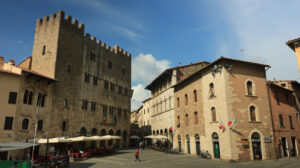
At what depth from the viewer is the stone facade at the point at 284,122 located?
24438 mm

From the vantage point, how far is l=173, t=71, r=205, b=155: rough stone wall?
88.9 feet

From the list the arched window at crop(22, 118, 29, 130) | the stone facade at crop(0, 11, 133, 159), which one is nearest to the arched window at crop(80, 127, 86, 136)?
the stone facade at crop(0, 11, 133, 159)

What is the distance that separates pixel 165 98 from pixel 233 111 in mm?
17012

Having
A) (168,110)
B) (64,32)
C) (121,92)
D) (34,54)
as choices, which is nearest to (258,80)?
(168,110)

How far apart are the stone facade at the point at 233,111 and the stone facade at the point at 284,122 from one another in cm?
161

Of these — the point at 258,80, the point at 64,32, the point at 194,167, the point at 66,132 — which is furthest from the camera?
the point at 64,32

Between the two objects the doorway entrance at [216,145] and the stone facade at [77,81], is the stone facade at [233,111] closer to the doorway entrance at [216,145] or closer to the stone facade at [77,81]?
the doorway entrance at [216,145]

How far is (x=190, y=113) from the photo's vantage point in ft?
96.1

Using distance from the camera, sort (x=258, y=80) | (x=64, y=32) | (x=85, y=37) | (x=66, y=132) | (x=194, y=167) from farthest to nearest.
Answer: (x=85, y=37) < (x=64, y=32) < (x=66, y=132) < (x=258, y=80) < (x=194, y=167)

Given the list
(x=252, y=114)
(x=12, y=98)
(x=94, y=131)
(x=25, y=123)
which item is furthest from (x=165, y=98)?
(x=12, y=98)

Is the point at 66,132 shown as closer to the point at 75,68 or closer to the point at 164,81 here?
the point at 75,68

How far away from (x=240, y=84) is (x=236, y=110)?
3.04 meters

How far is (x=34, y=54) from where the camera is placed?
32594 mm

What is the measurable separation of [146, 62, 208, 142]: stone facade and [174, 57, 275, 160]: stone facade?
806 centimetres
